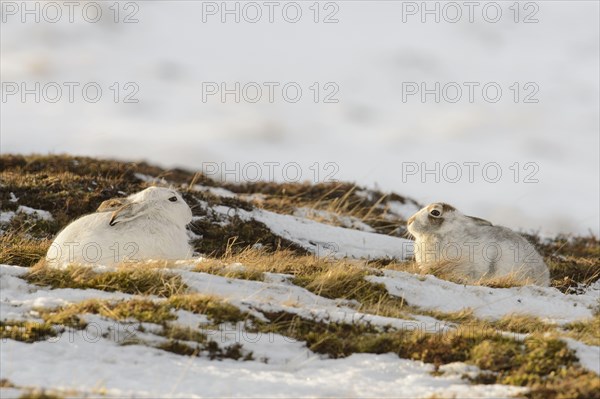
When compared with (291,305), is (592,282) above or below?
below

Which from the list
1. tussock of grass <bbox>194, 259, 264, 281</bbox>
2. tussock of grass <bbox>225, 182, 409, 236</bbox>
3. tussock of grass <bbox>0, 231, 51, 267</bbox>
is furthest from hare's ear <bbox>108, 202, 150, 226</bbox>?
tussock of grass <bbox>225, 182, 409, 236</bbox>

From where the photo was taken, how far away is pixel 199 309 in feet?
30.8

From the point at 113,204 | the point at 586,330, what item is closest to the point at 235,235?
the point at 113,204

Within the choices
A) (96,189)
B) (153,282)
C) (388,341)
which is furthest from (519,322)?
(96,189)

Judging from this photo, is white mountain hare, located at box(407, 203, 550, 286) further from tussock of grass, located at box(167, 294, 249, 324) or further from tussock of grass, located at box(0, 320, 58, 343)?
tussock of grass, located at box(0, 320, 58, 343)

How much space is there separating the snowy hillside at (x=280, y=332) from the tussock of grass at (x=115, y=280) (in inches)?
0.7

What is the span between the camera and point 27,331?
28.7ft

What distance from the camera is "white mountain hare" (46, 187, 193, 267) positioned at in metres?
12.0

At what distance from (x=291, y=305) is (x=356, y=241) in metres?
9.00

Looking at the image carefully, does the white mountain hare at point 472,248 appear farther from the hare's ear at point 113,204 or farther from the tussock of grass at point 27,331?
the tussock of grass at point 27,331

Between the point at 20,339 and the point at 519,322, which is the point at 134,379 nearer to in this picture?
the point at 20,339

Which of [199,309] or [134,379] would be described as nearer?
[134,379]

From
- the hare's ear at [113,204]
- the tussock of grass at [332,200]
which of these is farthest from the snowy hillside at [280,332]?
the tussock of grass at [332,200]

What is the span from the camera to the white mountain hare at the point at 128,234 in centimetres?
1198
